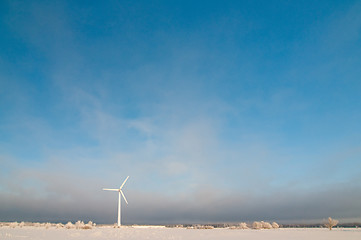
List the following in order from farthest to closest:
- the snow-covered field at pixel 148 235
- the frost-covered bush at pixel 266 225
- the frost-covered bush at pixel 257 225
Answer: the frost-covered bush at pixel 257 225
the frost-covered bush at pixel 266 225
the snow-covered field at pixel 148 235

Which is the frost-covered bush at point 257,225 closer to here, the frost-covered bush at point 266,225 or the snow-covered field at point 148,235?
the frost-covered bush at point 266,225

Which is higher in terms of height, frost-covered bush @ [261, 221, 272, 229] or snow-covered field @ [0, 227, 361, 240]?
snow-covered field @ [0, 227, 361, 240]

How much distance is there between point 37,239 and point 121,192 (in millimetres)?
64217

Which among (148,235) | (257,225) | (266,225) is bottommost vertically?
(266,225)

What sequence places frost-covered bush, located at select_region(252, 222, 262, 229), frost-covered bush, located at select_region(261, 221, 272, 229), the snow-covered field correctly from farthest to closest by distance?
frost-covered bush, located at select_region(252, 222, 262, 229) → frost-covered bush, located at select_region(261, 221, 272, 229) → the snow-covered field

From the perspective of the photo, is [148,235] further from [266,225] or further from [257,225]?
[266,225]

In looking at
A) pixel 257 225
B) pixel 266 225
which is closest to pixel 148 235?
pixel 257 225

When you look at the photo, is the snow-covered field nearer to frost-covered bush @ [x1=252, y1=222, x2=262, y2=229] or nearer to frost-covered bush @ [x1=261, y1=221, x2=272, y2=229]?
frost-covered bush @ [x1=261, y1=221, x2=272, y2=229]

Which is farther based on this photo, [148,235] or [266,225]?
[266,225]

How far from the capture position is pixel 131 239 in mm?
19844

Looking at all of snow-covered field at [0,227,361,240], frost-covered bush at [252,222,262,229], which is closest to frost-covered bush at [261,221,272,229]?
frost-covered bush at [252,222,262,229]

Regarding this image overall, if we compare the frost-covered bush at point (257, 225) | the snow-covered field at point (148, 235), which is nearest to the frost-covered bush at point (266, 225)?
the frost-covered bush at point (257, 225)

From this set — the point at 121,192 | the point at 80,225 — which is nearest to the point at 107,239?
the point at 80,225

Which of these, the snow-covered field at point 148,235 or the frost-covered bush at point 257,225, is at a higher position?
the snow-covered field at point 148,235
